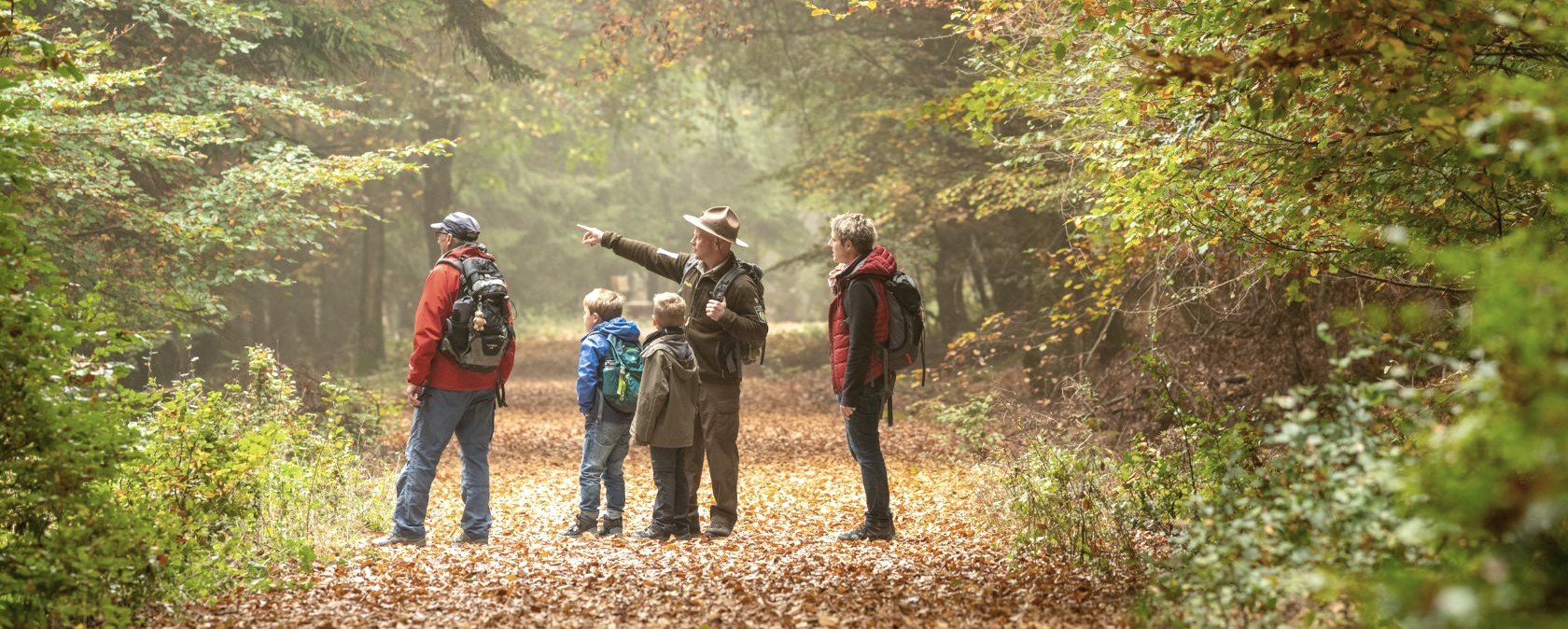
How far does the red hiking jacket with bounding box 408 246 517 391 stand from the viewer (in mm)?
7121

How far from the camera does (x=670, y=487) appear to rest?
25.2ft

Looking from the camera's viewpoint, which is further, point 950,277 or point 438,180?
point 438,180

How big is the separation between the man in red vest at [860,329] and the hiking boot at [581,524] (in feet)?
6.68

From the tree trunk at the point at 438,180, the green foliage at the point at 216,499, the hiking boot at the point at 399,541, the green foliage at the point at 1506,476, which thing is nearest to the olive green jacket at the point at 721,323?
the hiking boot at the point at 399,541

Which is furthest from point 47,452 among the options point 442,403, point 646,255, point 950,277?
point 950,277

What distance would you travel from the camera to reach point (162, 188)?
13.0m

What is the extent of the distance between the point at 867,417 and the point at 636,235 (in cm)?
3761

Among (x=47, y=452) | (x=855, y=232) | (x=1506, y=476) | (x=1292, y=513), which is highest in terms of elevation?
(x=855, y=232)

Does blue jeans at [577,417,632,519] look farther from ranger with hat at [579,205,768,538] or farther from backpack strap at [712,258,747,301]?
backpack strap at [712,258,747,301]

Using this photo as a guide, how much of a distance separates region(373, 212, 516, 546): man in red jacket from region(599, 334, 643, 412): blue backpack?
66cm

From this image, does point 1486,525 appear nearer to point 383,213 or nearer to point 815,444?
point 815,444

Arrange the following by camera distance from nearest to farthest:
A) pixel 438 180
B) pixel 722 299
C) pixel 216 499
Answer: pixel 216 499 < pixel 722 299 < pixel 438 180

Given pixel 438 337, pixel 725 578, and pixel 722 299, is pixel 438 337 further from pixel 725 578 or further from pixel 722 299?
pixel 725 578

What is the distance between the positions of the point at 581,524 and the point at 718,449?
1.32 meters
